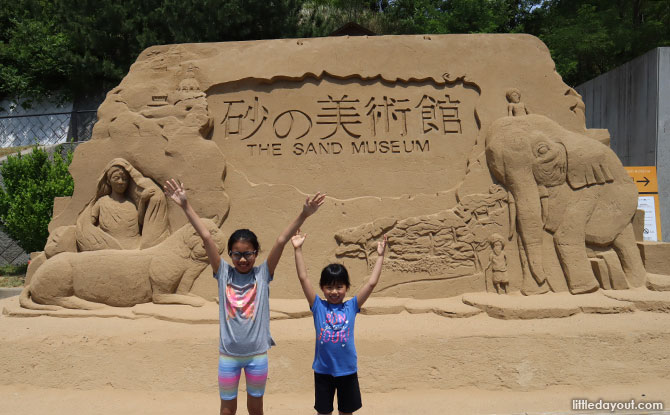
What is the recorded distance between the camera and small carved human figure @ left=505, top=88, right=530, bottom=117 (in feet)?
17.5

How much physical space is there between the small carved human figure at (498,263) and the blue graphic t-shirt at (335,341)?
269cm

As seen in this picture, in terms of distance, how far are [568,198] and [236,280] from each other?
3731 mm

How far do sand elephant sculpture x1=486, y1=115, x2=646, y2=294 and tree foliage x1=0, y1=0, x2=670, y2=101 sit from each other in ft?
29.9

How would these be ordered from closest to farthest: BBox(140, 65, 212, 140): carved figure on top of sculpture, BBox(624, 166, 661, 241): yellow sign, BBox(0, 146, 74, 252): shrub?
BBox(140, 65, 212, 140): carved figure on top of sculpture → BBox(624, 166, 661, 241): yellow sign → BBox(0, 146, 74, 252): shrub

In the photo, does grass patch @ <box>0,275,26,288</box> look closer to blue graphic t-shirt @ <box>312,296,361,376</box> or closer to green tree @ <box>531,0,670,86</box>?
blue graphic t-shirt @ <box>312,296,361,376</box>

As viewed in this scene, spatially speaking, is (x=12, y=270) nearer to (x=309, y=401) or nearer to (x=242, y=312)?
(x=309, y=401)

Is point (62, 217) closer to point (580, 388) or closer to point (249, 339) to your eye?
point (249, 339)

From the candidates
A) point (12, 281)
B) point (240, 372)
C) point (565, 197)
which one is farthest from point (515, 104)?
point (12, 281)

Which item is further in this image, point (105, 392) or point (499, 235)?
point (499, 235)

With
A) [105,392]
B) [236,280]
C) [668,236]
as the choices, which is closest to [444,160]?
[236,280]

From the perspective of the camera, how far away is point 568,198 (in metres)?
5.17

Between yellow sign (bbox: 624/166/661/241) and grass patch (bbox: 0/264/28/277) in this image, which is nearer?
yellow sign (bbox: 624/166/661/241)

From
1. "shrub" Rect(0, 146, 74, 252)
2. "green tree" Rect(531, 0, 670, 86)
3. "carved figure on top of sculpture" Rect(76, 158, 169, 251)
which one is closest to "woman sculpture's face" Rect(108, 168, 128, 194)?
"carved figure on top of sculpture" Rect(76, 158, 169, 251)

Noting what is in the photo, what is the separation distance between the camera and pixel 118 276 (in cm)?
492
